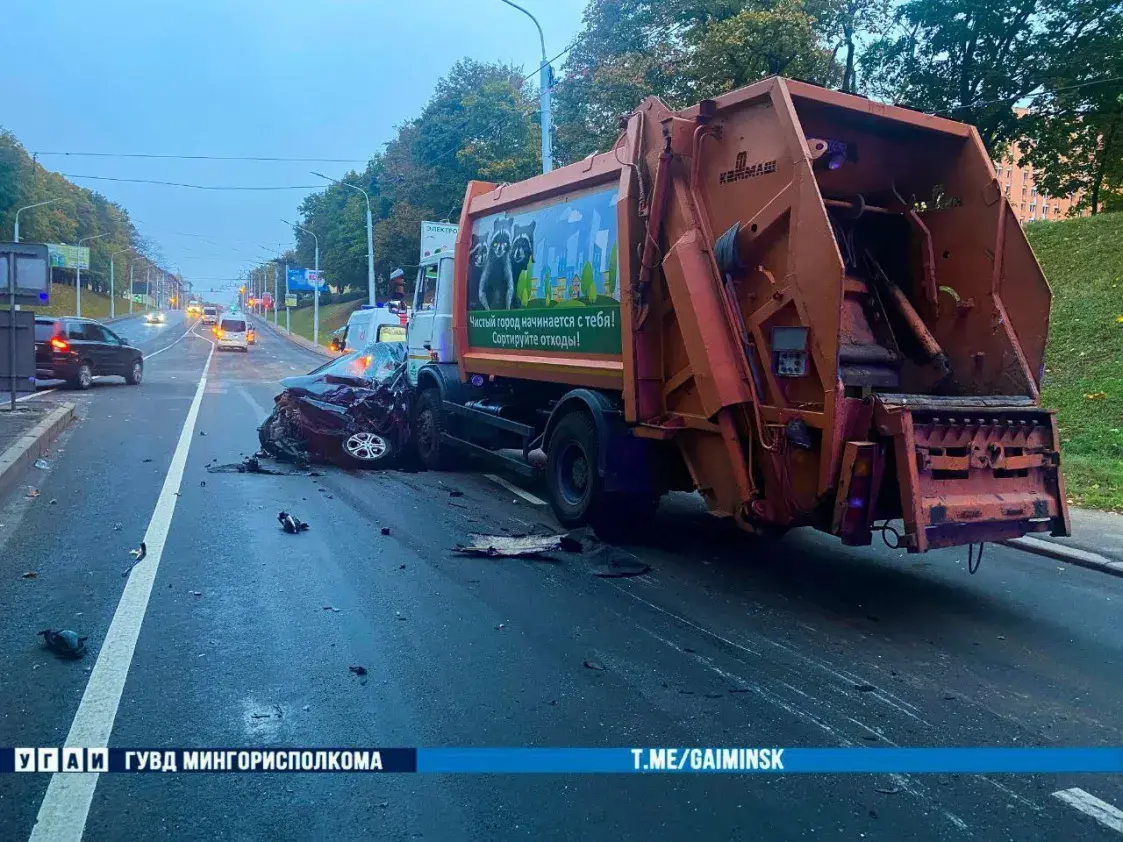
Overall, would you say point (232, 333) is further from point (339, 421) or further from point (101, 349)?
point (339, 421)

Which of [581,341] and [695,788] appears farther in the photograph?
[581,341]

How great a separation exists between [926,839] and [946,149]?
5125 mm

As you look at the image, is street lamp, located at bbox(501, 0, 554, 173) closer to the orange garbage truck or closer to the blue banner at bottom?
the orange garbage truck

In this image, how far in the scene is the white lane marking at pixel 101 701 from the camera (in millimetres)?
3008

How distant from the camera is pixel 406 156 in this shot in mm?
53406

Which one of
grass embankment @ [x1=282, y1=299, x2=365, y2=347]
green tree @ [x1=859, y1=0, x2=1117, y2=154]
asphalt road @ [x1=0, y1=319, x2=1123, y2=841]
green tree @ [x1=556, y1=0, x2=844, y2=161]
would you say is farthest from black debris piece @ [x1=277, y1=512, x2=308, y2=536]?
grass embankment @ [x1=282, y1=299, x2=365, y2=347]

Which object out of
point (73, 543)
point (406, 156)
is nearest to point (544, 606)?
point (73, 543)

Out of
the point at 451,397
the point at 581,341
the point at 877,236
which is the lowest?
the point at 451,397

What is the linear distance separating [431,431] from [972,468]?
7.07 m

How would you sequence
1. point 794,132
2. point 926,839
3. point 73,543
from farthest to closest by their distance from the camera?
point 73,543 < point 794,132 < point 926,839

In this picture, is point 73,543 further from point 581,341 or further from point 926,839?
point 926,839

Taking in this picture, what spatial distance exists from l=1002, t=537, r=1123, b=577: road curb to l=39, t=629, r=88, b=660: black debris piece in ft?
20.9

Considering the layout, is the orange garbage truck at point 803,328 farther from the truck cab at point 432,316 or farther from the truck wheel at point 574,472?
the truck cab at point 432,316

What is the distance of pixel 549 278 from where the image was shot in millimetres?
8500
